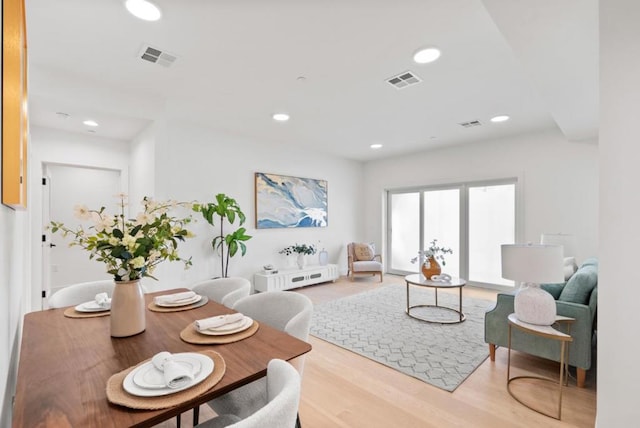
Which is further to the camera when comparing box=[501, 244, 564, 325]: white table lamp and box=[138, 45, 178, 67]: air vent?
box=[138, 45, 178, 67]: air vent

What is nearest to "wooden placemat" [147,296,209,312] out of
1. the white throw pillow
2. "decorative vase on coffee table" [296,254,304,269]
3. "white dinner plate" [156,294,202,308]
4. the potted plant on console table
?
"white dinner plate" [156,294,202,308]

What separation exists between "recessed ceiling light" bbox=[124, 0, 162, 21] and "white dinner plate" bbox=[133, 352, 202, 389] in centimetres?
203

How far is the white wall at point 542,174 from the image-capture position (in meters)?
4.04

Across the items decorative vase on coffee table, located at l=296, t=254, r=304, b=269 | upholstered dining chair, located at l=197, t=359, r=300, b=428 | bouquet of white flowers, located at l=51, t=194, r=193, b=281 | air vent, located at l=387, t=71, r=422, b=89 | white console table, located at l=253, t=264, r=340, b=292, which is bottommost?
white console table, located at l=253, t=264, r=340, b=292

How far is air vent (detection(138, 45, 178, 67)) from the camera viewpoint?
7.61 ft

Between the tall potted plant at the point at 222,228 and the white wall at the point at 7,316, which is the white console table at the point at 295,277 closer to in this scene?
the tall potted plant at the point at 222,228

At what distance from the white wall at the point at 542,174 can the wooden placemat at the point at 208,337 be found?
15.6 feet

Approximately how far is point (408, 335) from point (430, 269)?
0.96 meters

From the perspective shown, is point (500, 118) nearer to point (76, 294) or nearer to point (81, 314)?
point (81, 314)

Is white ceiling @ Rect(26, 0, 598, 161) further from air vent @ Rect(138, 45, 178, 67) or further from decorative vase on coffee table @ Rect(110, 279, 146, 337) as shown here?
decorative vase on coffee table @ Rect(110, 279, 146, 337)

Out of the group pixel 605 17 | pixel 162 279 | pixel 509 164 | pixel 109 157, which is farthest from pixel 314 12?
pixel 509 164

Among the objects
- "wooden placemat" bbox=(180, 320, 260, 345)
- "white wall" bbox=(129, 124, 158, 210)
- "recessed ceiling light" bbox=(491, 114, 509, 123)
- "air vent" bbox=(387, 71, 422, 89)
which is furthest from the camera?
"recessed ceiling light" bbox=(491, 114, 509, 123)

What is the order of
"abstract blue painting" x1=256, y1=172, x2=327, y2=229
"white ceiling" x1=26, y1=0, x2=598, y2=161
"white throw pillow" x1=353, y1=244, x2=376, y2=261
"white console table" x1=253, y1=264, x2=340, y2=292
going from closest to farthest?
"white ceiling" x1=26, y1=0, x2=598, y2=161 < "white console table" x1=253, y1=264, x2=340, y2=292 < "abstract blue painting" x1=256, y1=172, x2=327, y2=229 < "white throw pillow" x1=353, y1=244, x2=376, y2=261

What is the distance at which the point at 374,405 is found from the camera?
78.7 inches
